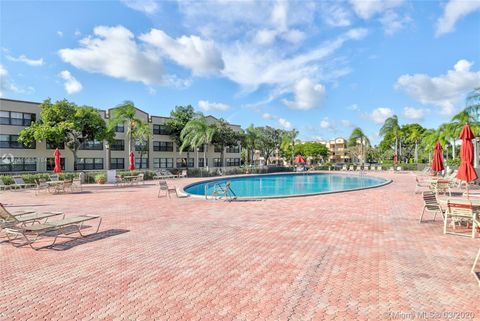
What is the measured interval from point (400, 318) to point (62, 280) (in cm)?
521

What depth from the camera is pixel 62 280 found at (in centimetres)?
493

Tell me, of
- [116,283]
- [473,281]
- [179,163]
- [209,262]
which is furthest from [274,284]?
[179,163]

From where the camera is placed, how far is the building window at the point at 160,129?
1815 inches

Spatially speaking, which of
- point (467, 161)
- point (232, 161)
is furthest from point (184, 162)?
point (467, 161)

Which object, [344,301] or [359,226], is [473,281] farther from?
[359,226]

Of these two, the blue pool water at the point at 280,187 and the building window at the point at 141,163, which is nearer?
the blue pool water at the point at 280,187

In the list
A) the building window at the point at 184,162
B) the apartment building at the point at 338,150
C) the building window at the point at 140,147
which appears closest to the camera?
the building window at the point at 140,147

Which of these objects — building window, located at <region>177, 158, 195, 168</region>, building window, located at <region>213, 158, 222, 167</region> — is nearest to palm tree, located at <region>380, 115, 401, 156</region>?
building window, located at <region>213, 158, 222, 167</region>

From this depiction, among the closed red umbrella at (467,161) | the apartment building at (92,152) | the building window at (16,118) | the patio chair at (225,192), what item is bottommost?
the patio chair at (225,192)

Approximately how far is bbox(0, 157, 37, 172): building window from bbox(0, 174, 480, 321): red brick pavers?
104ft

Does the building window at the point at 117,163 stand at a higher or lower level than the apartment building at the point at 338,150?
lower

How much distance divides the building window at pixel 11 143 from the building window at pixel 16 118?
1.55 metres

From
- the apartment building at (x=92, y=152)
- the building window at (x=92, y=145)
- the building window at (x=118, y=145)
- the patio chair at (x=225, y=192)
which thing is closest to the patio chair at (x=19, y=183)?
the apartment building at (x=92, y=152)

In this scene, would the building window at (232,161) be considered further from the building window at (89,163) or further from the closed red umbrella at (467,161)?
the closed red umbrella at (467,161)
